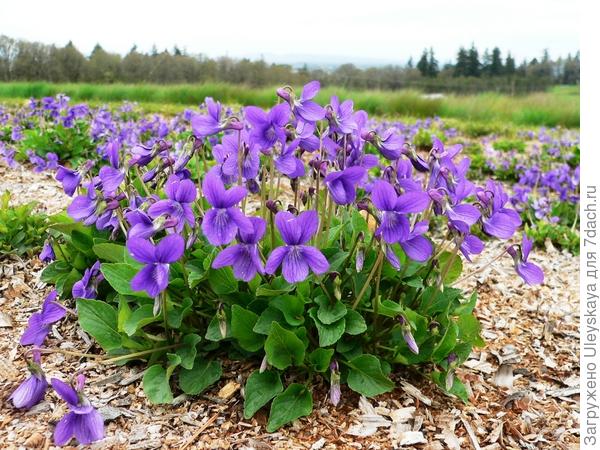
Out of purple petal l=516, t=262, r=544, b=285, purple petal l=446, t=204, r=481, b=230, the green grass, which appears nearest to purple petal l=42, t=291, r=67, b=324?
purple petal l=446, t=204, r=481, b=230

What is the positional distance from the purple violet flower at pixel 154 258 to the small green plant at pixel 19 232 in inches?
73.3

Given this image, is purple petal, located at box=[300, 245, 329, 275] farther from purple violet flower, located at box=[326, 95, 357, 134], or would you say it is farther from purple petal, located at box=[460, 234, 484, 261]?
purple petal, located at box=[460, 234, 484, 261]

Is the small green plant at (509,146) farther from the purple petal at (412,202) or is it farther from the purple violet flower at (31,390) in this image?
the purple violet flower at (31,390)

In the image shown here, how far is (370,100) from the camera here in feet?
45.0

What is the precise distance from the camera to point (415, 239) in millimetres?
2096

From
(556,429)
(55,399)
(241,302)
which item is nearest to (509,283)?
(556,429)

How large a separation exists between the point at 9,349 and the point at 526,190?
15.2 feet

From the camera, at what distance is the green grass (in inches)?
531

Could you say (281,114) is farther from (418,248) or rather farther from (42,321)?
(42,321)

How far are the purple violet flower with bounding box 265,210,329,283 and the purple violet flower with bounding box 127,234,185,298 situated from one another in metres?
0.29

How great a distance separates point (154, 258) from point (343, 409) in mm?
973

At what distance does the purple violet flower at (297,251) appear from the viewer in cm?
193

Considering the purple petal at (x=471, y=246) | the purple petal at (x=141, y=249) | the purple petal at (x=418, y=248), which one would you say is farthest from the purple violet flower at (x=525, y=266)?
the purple petal at (x=141, y=249)

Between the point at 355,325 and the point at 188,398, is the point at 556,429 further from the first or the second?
the point at 188,398
